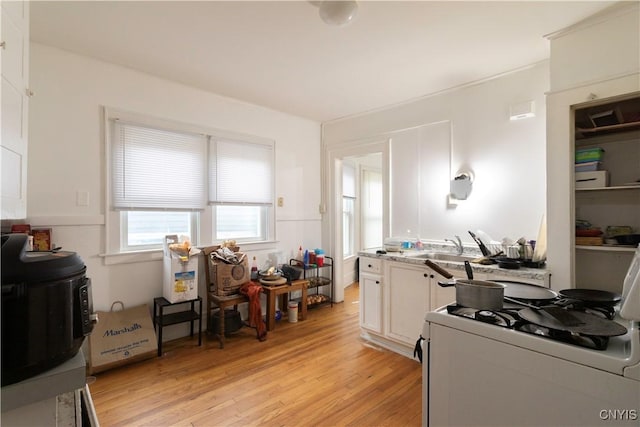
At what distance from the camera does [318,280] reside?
4086 millimetres

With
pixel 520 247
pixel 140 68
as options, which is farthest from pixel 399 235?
pixel 140 68

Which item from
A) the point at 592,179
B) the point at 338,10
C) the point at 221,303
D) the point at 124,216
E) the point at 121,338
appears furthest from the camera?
the point at 221,303

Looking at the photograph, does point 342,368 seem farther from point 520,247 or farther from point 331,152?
point 331,152

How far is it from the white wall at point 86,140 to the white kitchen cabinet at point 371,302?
2074mm

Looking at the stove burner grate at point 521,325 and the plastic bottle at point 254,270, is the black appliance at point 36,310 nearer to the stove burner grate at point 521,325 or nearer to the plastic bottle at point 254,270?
the stove burner grate at point 521,325

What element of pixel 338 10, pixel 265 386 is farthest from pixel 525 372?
pixel 338 10

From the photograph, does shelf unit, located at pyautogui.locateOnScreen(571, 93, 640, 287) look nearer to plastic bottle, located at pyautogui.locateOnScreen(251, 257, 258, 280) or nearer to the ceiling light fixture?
the ceiling light fixture

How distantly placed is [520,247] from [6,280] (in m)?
2.98

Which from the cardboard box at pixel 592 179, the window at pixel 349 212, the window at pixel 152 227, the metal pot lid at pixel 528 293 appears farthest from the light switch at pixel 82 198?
the cardboard box at pixel 592 179

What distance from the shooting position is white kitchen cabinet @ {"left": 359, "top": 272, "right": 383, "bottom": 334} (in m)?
2.88

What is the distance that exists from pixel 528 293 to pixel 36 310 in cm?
181

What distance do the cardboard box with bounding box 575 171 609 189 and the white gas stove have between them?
4.20 feet

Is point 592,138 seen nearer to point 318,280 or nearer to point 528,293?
point 528,293

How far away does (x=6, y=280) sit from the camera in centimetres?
80
